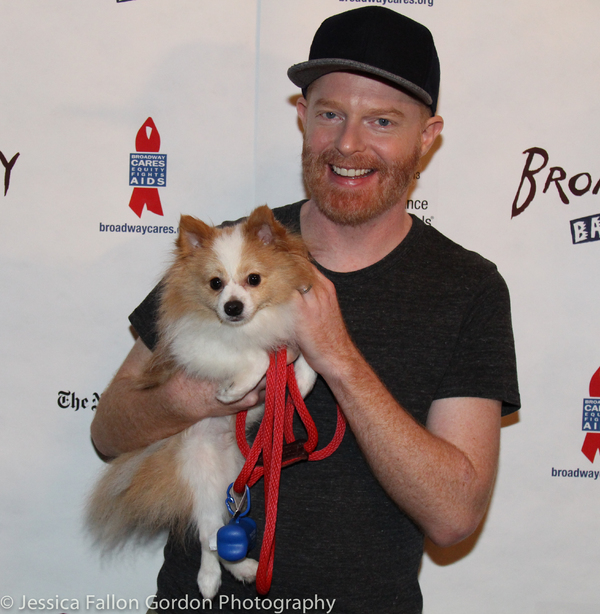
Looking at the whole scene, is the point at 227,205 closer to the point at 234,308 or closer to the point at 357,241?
Answer: the point at 357,241

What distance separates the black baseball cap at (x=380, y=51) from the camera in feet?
6.74

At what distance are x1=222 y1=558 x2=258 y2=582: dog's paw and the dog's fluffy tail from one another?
0.27 meters

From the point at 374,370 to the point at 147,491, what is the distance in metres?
0.98

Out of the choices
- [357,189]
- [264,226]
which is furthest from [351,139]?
[264,226]

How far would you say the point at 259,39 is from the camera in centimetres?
278

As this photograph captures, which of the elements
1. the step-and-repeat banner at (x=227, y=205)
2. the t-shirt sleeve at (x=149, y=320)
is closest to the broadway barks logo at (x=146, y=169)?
the step-and-repeat banner at (x=227, y=205)

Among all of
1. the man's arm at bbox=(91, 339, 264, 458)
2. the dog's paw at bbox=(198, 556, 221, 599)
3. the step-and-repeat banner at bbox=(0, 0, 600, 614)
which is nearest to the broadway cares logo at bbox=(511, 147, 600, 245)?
the step-and-repeat banner at bbox=(0, 0, 600, 614)

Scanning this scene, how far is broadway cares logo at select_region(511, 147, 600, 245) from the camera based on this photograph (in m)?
2.78

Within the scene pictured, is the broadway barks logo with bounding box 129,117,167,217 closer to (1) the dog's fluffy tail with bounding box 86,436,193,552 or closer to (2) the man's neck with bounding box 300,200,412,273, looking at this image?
(2) the man's neck with bounding box 300,200,412,273

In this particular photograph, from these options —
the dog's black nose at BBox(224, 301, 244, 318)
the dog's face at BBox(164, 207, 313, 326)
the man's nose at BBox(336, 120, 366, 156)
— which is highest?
the man's nose at BBox(336, 120, 366, 156)

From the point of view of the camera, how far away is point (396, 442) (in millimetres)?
1833

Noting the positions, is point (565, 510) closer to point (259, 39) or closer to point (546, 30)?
point (546, 30)

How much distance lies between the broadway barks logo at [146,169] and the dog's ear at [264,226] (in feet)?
3.19

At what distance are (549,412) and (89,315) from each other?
240 cm
